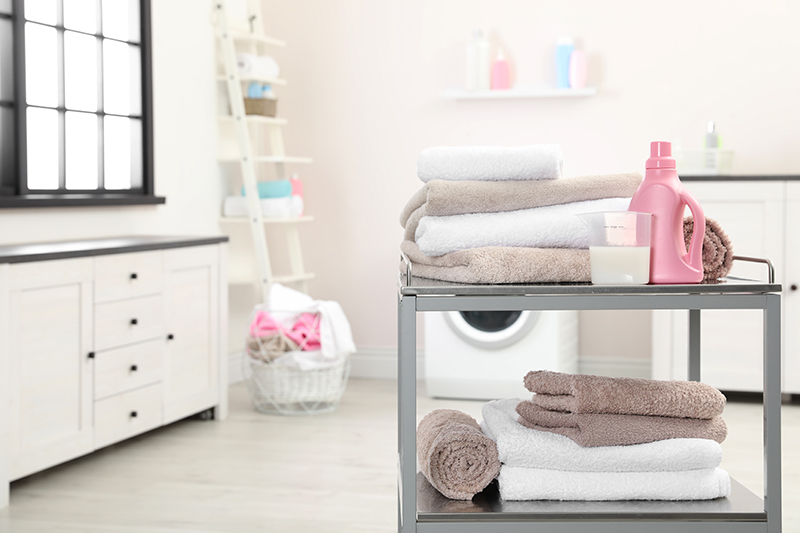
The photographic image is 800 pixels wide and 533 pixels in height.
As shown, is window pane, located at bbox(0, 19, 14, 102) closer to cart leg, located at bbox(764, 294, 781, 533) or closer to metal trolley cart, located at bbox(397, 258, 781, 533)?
metal trolley cart, located at bbox(397, 258, 781, 533)

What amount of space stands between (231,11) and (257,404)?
79.7 inches

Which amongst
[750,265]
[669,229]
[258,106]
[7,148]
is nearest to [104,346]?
[7,148]

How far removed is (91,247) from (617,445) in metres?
2.03

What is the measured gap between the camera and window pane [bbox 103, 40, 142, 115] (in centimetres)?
357

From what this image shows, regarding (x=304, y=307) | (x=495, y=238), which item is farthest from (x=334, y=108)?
(x=495, y=238)

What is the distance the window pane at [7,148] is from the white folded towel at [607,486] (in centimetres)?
243

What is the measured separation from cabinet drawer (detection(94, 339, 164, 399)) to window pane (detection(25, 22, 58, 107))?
1.01 meters

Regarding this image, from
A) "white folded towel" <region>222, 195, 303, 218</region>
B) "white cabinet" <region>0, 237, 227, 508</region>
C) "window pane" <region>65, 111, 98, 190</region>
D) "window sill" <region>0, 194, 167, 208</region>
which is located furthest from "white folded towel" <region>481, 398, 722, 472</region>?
"white folded towel" <region>222, 195, 303, 218</region>

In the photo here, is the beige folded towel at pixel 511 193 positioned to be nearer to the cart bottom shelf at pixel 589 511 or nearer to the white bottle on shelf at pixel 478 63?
the cart bottom shelf at pixel 589 511

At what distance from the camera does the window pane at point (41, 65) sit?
10.3ft

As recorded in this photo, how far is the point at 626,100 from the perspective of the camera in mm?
4137

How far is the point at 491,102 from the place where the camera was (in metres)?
4.28

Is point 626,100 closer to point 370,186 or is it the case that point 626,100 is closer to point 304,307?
point 370,186

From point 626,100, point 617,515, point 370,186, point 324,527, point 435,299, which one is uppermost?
point 626,100
